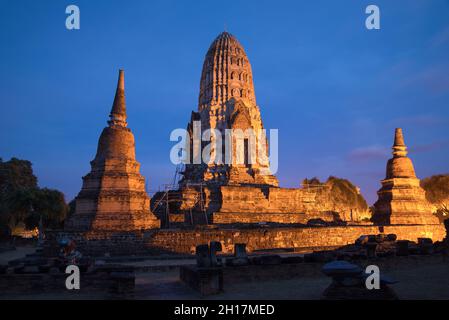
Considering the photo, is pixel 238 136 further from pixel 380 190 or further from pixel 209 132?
pixel 380 190

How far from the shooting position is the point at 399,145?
34.4 m

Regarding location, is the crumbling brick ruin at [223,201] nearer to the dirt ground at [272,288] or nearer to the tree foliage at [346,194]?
the dirt ground at [272,288]

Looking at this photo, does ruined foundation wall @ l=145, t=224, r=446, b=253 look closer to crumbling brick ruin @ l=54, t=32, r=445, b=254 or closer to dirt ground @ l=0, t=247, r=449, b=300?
crumbling brick ruin @ l=54, t=32, r=445, b=254

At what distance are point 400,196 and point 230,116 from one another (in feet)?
53.6

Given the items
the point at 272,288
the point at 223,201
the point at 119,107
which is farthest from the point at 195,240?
the point at 223,201

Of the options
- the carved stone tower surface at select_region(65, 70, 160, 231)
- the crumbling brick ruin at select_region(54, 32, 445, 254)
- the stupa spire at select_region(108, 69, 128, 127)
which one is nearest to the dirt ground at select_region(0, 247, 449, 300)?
the crumbling brick ruin at select_region(54, 32, 445, 254)

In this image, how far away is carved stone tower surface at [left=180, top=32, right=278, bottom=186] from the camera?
36250 millimetres

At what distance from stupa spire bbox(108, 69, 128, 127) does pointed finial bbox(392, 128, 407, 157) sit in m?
23.4

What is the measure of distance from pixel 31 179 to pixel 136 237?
28.8 m

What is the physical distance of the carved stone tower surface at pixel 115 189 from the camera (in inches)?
793

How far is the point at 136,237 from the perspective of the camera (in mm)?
19109

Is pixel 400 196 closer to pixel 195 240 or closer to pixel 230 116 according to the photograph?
pixel 230 116
